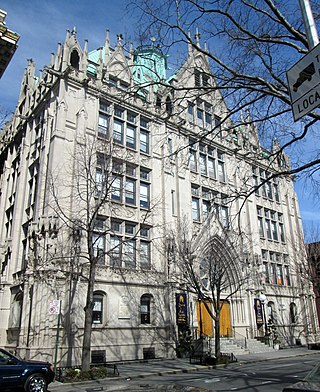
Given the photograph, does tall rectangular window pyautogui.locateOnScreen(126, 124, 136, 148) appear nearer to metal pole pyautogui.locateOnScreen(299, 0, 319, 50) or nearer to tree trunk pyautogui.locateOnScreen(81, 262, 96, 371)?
tree trunk pyautogui.locateOnScreen(81, 262, 96, 371)

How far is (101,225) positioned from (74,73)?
1122 cm

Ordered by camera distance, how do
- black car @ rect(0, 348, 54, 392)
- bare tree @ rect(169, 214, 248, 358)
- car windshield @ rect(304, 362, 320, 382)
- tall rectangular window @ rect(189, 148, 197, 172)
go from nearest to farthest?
car windshield @ rect(304, 362, 320, 382) → black car @ rect(0, 348, 54, 392) → bare tree @ rect(169, 214, 248, 358) → tall rectangular window @ rect(189, 148, 197, 172)

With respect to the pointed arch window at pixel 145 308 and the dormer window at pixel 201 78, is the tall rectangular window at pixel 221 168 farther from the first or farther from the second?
the dormer window at pixel 201 78

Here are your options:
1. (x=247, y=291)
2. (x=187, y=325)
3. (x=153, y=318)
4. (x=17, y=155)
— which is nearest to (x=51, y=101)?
(x=17, y=155)

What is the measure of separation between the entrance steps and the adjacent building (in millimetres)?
1343

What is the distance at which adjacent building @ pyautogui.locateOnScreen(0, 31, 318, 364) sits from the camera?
21000mm

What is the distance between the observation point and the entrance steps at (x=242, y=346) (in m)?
26.7

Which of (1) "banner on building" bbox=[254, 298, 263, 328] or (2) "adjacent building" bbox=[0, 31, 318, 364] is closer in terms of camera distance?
(2) "adjacent building" bbox=[0, 31, 318, 364]

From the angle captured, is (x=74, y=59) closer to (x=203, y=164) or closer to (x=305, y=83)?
(x=203, y=164)

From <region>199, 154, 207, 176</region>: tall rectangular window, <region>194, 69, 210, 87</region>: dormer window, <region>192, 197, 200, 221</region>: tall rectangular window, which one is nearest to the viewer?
<region>194, 69, 210, 87</region>: dormer window

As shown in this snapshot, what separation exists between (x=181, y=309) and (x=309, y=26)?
2279 cm

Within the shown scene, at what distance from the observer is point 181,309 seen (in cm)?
2636

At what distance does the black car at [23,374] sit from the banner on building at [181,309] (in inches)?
589

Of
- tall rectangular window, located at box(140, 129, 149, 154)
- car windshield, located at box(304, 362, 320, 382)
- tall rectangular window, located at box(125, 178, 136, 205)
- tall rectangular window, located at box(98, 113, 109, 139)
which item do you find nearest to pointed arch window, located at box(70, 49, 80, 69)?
tall rectangular window, located at box(98, 113, 109, 139)
